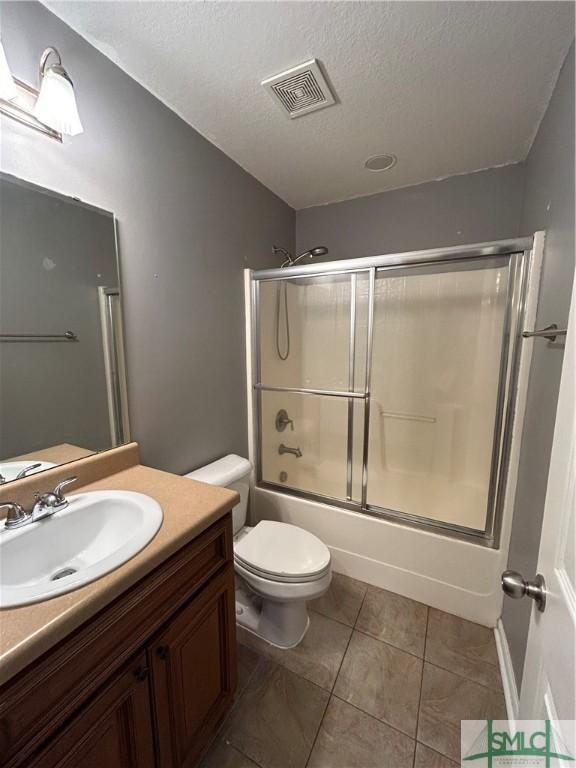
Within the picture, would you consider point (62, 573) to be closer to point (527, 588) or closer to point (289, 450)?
point (527, 588)

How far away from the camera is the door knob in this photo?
59cm

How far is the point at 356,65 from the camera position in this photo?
1.16 metres

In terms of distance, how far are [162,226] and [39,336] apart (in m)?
0.71

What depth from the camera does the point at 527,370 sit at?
4.44ft

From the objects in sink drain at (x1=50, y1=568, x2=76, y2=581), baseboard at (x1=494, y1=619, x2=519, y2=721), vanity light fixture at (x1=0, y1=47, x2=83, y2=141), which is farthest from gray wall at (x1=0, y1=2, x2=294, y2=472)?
baseboard at (x1=494, y1=619, x2=519, y2=721)

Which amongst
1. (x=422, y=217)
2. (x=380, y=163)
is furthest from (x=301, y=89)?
(x=422, y=217)

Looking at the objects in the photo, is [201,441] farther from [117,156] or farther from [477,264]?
[477,264]

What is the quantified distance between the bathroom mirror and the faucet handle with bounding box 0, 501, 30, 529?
0.44 ft

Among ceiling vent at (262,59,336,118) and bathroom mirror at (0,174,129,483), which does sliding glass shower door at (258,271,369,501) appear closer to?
ceiling vent at (262,59,336,118)

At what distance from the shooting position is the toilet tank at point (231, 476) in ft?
5.03

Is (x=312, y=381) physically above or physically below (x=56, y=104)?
below

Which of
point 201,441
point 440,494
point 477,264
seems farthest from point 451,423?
point 201,441

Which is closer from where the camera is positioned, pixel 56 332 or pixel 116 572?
pixel 116 572

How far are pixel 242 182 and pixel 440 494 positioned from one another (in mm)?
2381
